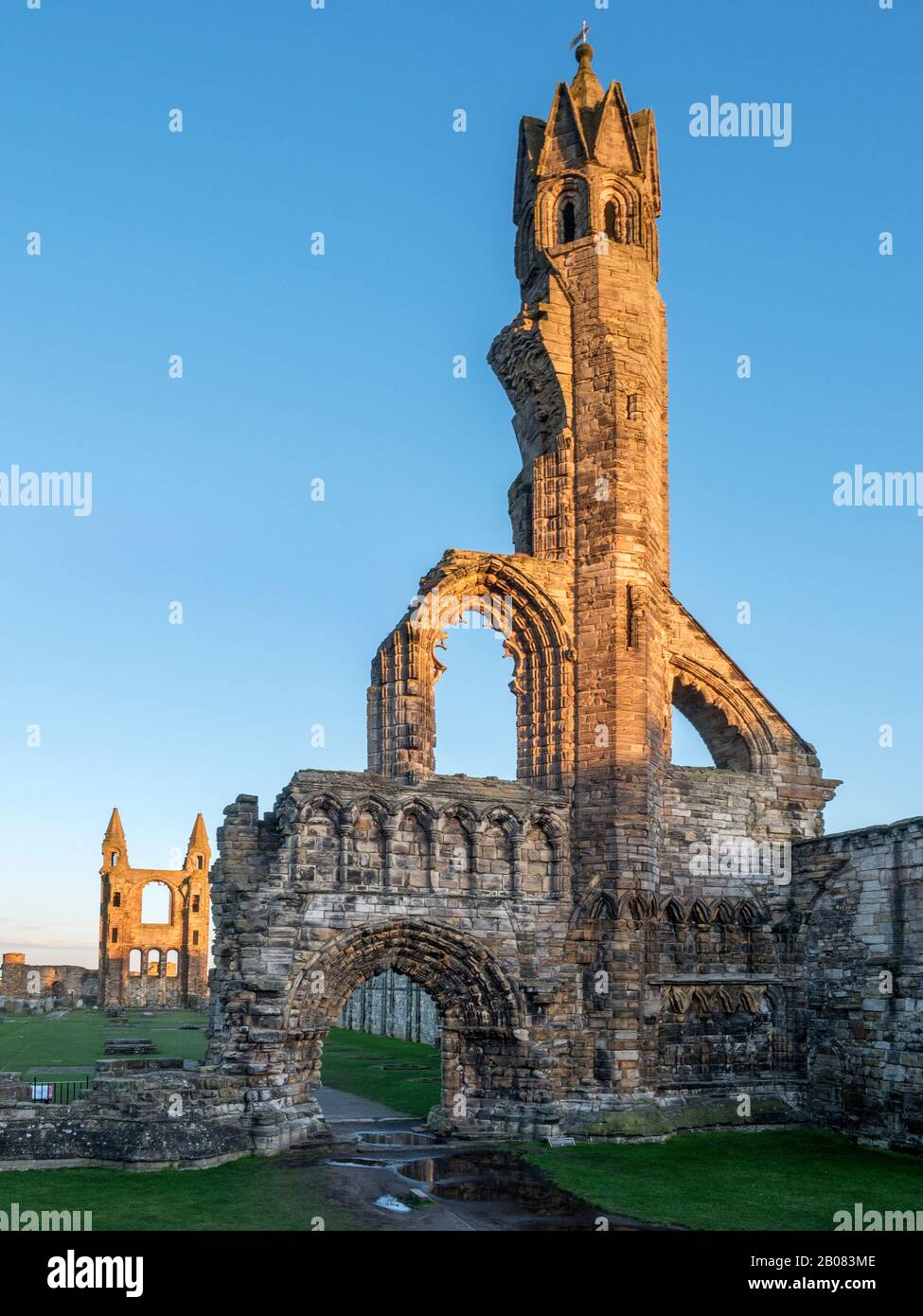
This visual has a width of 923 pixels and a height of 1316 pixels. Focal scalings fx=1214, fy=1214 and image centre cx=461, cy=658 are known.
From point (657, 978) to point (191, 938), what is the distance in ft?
168

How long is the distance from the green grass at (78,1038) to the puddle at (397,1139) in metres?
4.62

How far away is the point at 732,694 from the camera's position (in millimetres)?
26484

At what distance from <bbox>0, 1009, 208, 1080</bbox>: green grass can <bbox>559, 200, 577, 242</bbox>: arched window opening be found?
61.2ft

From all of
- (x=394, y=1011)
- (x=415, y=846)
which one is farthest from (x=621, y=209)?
(x=394, y=1011)

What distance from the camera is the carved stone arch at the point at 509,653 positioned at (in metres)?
23.3

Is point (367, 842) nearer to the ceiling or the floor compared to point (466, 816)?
nearer to the floor

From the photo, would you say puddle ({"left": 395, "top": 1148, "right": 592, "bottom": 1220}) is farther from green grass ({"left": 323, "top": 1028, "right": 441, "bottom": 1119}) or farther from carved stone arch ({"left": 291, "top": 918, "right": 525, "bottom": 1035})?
green grass ({"left": 323, "top": 1028, "right": 441, "bottom": 1119})

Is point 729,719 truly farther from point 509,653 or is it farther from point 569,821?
point 509,653

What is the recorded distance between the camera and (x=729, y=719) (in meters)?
26.5

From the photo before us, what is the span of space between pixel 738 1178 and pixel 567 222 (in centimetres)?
1891

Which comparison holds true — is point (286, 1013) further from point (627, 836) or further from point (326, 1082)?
point (326, 1082)

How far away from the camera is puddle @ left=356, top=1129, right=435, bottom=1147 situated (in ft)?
68.7
